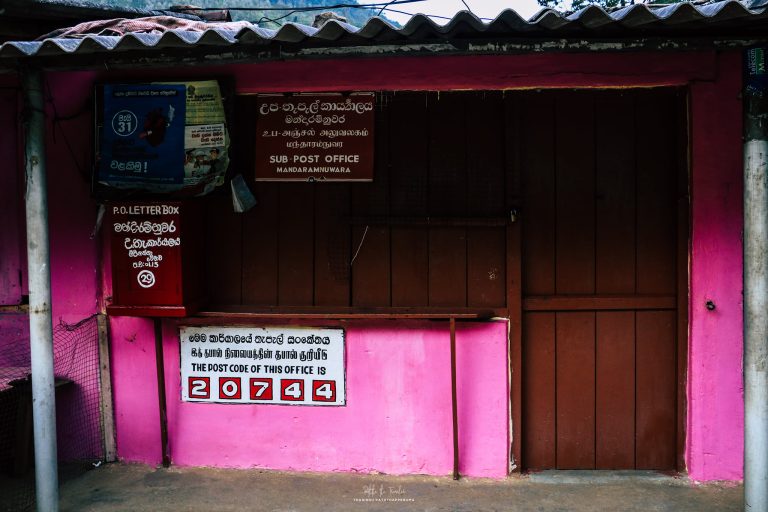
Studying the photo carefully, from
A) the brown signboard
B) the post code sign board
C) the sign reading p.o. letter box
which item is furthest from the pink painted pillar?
the sign reading p.o. letter box

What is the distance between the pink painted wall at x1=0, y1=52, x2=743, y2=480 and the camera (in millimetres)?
3938

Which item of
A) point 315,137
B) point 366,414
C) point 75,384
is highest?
point 315,137

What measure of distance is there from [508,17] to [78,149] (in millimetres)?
3191

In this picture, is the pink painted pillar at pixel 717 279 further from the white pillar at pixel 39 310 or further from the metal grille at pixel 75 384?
the metal grille at pixel 75 384

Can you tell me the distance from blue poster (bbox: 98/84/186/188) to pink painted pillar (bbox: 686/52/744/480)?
11.7 ft

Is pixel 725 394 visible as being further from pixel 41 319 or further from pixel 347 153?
pixel 41 319

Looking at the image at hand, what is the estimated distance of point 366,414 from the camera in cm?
419

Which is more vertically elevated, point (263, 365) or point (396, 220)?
point (396, 220)

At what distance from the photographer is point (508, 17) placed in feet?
9.61

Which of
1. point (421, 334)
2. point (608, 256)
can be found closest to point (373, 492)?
point (421, 334)

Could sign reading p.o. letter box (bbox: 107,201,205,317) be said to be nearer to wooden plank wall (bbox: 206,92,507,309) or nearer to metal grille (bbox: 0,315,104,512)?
wooden plank wall (bbox: 206,92,507,309)

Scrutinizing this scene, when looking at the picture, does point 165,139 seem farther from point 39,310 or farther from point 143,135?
point 39,310

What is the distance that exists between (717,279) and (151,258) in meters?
3.83

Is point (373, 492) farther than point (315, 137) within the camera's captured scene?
No
